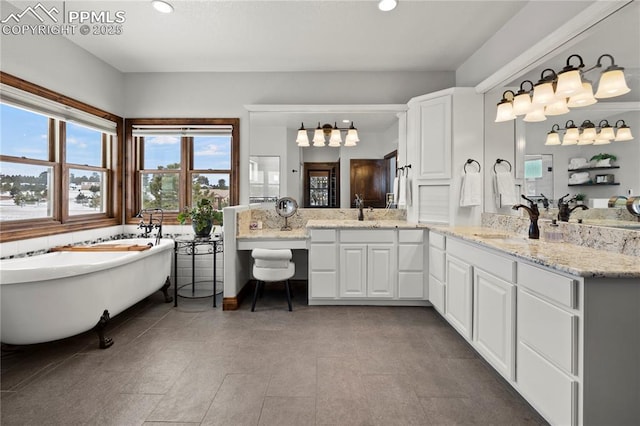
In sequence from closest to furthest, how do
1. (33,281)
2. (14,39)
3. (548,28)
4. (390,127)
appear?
(33,281) < (548,28) < (14,39) < (390,127)

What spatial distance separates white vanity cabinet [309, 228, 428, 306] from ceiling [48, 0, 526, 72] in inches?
74.1

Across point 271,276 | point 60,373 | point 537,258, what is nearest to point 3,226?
point 60,373

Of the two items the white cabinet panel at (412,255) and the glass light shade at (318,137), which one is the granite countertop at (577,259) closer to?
the white cabinet panel at (412,255)

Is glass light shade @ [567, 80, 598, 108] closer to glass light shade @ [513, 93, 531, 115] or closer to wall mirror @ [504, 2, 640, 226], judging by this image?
wall mirror @ [504, 2, 640, 226]

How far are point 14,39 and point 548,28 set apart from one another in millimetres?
4187

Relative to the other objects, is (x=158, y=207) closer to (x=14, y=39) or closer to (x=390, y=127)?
(x=14, y=39)

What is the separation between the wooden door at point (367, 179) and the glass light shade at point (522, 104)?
5.24 ft

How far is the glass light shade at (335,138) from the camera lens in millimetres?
3787

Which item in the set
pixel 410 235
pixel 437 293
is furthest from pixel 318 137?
pixel 437 293

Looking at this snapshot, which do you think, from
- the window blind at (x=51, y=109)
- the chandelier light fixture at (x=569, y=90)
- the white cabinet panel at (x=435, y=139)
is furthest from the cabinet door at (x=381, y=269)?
the window blind at (x=51, y=109)

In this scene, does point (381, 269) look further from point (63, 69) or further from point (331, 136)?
point (63, 69)

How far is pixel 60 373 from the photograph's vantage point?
2.06 meters

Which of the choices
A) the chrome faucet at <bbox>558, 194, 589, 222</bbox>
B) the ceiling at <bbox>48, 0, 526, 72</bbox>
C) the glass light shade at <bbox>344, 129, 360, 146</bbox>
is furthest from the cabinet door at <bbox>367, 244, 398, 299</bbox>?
the ceiling at <bbox>48, 0, 526, 72</bbox>

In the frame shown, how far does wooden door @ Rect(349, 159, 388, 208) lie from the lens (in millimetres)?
Result: 3799
